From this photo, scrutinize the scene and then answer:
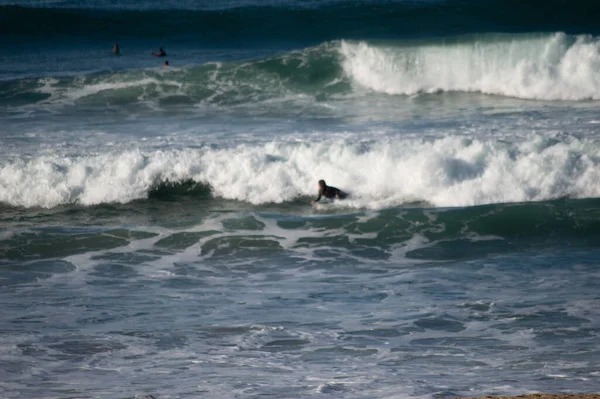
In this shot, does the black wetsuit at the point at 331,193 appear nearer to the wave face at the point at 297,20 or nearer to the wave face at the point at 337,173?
the wave face at the point at 337,173

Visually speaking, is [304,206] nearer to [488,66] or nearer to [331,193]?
[331,193]

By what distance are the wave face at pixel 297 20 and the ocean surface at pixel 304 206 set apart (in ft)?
0.43

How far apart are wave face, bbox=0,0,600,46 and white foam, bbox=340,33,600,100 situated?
467cm

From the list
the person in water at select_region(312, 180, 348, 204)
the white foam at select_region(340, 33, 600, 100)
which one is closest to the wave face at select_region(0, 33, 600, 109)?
the white foam at select_region(340, 33, 600, 100)

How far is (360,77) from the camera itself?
23.1m

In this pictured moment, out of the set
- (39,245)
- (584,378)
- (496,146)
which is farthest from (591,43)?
(584,378)

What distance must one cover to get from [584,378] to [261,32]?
24039 mm

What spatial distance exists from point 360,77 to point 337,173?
784cm

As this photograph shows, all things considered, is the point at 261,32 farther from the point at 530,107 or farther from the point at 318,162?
the point at 318,162

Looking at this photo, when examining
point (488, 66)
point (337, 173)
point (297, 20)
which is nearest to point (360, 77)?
point (488, 66)

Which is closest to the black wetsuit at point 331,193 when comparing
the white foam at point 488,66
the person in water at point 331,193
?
the person in water at point 331,193

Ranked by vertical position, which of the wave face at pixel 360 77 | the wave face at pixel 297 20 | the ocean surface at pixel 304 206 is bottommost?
the ocean surface at pixel 304 206

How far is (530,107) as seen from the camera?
19375 mm

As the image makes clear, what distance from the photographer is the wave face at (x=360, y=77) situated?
69.6 feet
